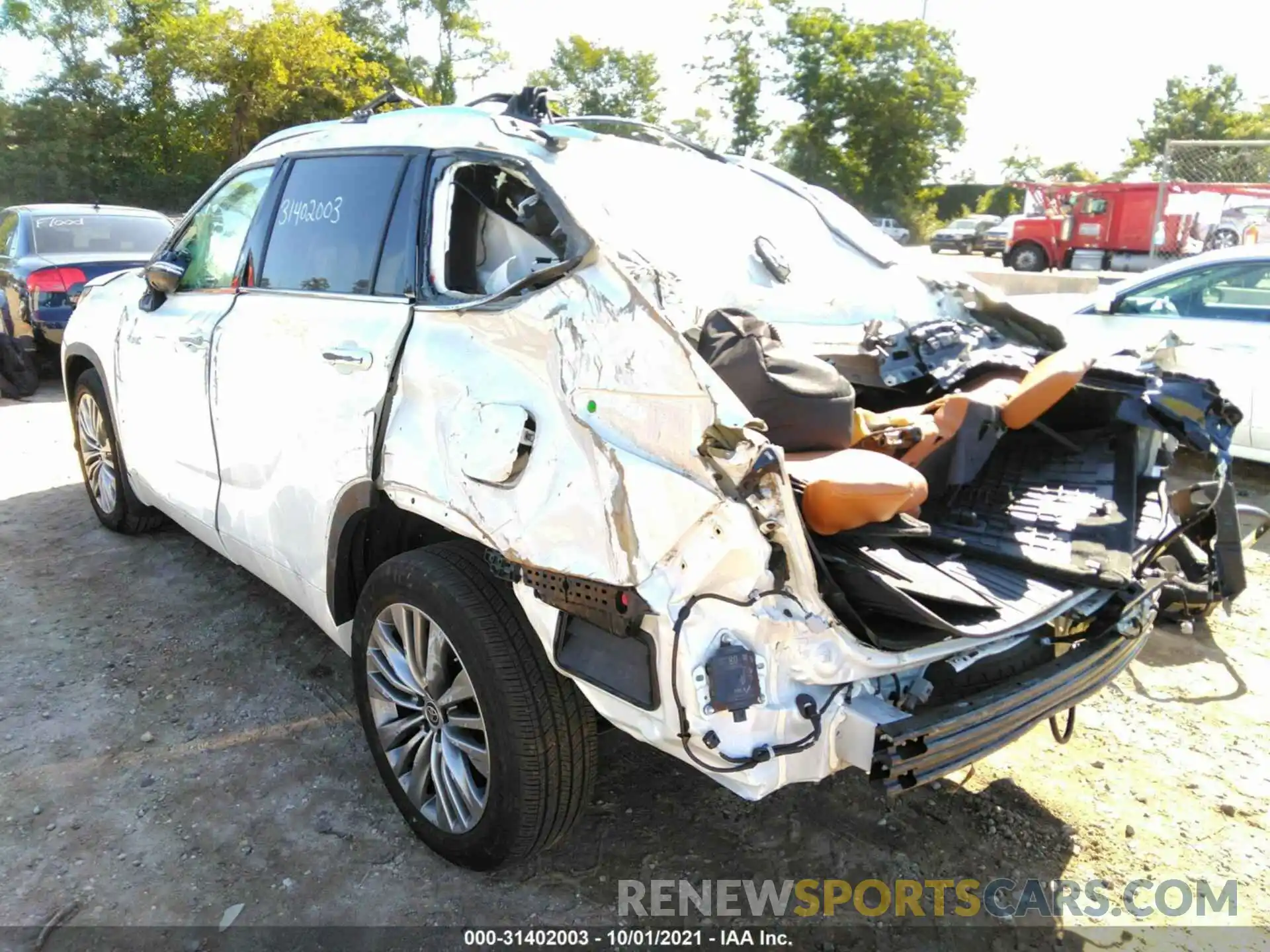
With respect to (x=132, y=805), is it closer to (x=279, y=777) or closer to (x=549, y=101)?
(x=279, y=777)

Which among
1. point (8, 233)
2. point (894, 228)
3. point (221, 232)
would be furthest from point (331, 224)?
point (894, 228)

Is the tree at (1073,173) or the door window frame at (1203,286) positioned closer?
the door window frame at (1203,286)

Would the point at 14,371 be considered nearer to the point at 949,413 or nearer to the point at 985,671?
the point at 949,413

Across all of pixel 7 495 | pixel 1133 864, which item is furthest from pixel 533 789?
pixel 7 495

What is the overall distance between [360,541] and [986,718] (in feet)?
6.09

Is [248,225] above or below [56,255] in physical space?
above

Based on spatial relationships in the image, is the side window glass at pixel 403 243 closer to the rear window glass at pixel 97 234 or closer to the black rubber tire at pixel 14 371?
the black rubber tire at pixel 14 371

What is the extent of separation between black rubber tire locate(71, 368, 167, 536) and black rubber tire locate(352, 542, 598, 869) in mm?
2911

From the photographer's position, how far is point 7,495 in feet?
19.1

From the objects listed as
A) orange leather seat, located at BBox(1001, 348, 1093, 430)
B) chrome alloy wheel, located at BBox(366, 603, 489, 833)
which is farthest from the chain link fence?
chrome alloy wheel, located at BBox(366, 603, 489, 833)

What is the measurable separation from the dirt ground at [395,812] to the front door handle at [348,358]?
1.35 meters

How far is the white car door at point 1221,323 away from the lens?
575cm

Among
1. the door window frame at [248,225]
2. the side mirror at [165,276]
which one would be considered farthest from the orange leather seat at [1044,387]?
the side mirror at [165,276]

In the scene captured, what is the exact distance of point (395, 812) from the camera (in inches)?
113
